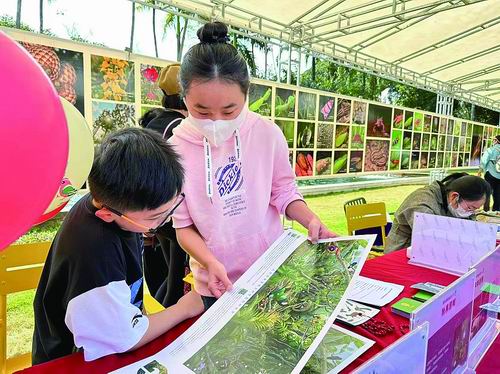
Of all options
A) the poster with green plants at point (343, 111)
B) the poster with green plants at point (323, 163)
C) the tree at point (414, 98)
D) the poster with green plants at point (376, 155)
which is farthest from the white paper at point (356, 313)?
the tree at point (414, 98)

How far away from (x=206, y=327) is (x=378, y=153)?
187 inches

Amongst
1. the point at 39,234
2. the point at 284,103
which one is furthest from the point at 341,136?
the point at 39,234

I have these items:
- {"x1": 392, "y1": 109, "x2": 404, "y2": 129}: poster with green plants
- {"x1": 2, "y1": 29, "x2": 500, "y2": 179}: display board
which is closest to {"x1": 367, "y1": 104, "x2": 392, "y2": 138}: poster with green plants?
{"x1": 2, "y1": 29, "x2": 500, "y2": 179}: display board

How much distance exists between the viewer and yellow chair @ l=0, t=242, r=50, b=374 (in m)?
1.10

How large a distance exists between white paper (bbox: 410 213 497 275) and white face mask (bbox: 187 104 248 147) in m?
0.76

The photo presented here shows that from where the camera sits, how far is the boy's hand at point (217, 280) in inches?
28.5

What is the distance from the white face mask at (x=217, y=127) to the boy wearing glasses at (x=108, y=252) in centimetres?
12

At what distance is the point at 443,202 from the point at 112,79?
1.94 m

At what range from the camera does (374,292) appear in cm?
102

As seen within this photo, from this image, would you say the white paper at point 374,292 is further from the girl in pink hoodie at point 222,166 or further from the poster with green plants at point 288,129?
the poster with green plants at point 288,129

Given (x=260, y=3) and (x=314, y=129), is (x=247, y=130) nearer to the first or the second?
(x=260, y=3)

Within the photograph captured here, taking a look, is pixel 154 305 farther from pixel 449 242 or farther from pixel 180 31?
pixel 180 31

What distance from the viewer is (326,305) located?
613 mm

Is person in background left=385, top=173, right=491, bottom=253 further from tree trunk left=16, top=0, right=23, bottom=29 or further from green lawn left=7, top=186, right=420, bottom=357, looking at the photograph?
tree trunk left=16, top=0, right=23, bottom=29
